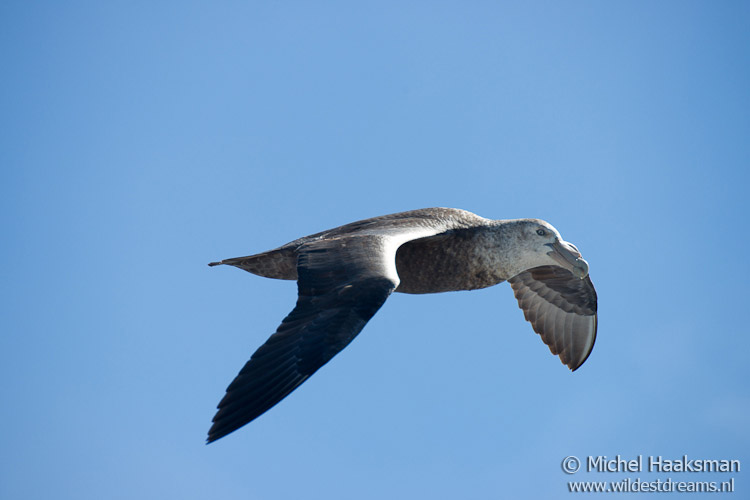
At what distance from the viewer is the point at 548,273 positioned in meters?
11.7

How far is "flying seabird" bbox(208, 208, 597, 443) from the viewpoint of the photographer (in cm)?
738

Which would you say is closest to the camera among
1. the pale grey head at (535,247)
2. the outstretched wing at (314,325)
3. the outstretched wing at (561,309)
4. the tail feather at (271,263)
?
the outstretched wing at (314,325)

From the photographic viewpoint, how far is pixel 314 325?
303 inches

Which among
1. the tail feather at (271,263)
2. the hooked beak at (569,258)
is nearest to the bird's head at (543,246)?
the hooked beak at (569,258)

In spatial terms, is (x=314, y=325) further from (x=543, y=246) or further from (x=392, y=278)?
(x=543, y=246)

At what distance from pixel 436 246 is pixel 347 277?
201cm

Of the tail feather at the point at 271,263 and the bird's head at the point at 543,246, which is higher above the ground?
the bird's head at the point at 543,246

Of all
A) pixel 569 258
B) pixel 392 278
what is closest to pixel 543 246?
pixel 569 258

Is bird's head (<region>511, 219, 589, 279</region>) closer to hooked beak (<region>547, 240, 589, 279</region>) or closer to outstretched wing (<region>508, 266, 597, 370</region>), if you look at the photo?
hooked beak (<region>547, 240, 589, 279</region>)

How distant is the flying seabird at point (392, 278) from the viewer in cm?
738

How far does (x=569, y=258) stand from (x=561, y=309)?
1819mm

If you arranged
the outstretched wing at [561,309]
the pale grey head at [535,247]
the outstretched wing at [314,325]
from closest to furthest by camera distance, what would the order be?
the outstretched wing at [314,325], the pale grey head at [535,247], the outstretched wing at [561,309]

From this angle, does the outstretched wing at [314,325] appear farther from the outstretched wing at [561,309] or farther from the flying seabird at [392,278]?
the outstretched wing at [561,309]

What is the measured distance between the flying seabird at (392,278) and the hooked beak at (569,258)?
12 millimetres
